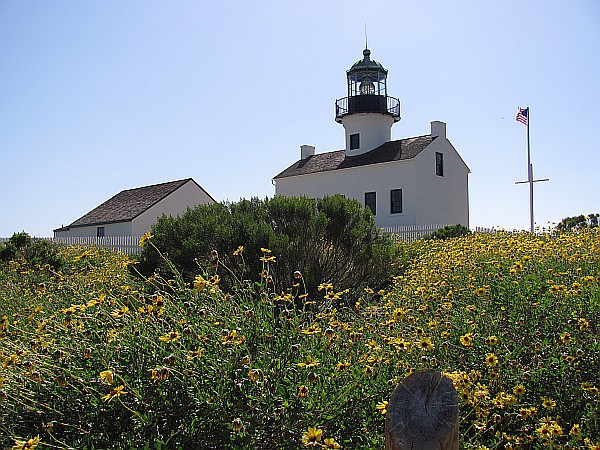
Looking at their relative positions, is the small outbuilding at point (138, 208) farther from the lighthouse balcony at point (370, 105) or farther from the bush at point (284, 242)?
the bush at point (284, 242)

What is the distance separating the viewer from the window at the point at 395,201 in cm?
2715

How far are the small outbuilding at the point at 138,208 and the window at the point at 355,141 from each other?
22.7 ft

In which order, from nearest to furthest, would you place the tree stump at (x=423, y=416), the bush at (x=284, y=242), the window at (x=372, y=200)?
1. the tree stump at (x=423, y=416)
2. the bush at (x=284, y=242)
3. the window at (x=372, y=200)

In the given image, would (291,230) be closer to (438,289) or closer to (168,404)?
(438,289)

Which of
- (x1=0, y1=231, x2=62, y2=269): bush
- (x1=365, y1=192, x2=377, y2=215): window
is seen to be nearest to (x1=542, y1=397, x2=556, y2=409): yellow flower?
(x1=0, y1=231, x2=62, y2=269): bush

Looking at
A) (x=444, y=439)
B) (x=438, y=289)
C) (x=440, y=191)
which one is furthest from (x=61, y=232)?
(x=444, y=439)

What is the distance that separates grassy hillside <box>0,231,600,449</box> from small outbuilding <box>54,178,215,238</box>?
25272 mm

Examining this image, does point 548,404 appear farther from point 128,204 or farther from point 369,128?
point 128,204

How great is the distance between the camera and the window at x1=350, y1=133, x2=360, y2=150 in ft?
97.0

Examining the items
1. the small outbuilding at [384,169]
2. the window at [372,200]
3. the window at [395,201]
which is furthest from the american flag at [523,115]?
the window at [372,200]

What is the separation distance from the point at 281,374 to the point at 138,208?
2811cm

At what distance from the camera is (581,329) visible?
13.6ft

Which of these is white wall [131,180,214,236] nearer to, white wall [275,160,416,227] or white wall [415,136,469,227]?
white wall [275,160,416,227]

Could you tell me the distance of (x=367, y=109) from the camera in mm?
28984
